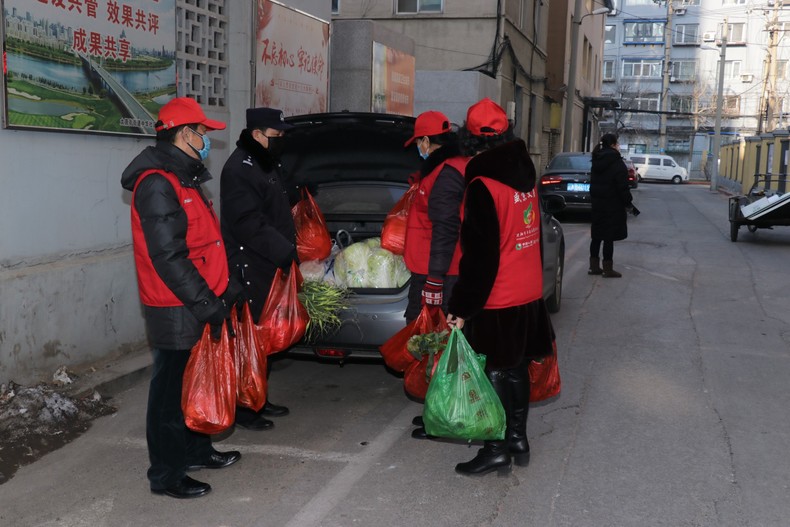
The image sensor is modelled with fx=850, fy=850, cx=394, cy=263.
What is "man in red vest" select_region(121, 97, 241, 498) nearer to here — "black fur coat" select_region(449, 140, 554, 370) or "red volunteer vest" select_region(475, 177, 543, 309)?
"black fur coat" select_region(449, 140, 554, 370)

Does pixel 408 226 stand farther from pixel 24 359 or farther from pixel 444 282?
pixel 24 359

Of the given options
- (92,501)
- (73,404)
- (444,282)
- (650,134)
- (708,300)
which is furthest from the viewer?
(650,134)

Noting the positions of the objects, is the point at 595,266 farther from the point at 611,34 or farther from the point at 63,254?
the point at 611,34

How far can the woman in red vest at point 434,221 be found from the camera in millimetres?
4543

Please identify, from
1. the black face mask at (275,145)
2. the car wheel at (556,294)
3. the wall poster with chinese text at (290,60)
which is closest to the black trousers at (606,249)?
the car wheel at (556,294)

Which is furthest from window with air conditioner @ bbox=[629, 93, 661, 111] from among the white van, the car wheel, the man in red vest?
the man in red vest

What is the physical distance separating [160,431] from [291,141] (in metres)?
2.87

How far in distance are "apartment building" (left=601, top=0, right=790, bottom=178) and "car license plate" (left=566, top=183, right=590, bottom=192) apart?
45622 millimetres

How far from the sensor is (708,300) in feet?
31.6

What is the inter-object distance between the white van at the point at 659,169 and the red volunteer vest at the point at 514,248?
4736 centimetres

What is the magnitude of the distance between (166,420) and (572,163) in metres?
16.4

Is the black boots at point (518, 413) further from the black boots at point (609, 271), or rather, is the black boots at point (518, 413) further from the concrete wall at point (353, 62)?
the concrete wall at point (353, 62)

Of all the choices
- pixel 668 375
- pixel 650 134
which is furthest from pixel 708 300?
pixel 650 134

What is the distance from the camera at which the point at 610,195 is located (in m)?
10.9
